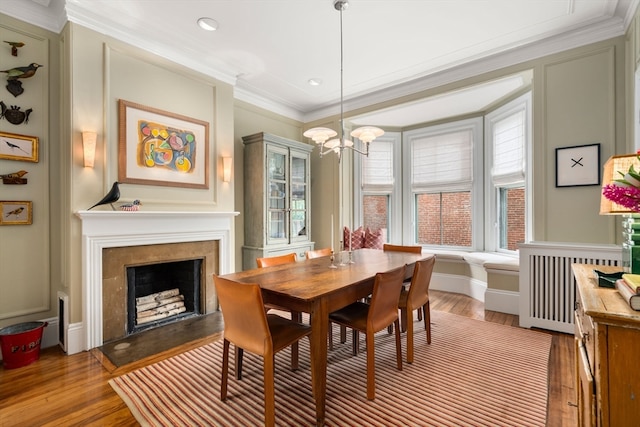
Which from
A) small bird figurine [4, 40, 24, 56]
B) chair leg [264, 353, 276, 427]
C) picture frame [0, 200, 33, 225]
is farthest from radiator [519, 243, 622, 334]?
small bird figurine [4, 40, 24, 56]

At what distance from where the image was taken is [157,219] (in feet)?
9.96

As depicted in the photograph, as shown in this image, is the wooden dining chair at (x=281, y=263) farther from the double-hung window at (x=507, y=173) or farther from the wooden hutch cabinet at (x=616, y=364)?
the double-hung window at (x=507, y=173)

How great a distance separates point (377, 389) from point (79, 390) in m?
2.04

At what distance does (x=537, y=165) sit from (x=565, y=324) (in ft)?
5.36

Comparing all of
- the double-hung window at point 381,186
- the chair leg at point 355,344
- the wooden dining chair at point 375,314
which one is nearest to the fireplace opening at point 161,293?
the chair leg at point 355,344

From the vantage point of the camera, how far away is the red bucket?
91.0 inches

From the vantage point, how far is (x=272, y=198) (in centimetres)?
428

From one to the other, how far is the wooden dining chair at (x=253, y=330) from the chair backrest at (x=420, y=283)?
947 mm

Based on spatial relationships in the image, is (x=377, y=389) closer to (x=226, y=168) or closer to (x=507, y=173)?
(x=226, y=168)

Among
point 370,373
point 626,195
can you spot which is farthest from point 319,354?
point 626,195

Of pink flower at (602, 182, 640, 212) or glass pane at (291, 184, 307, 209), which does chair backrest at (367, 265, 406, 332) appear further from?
glass pane at (291, 184, 307, 209)

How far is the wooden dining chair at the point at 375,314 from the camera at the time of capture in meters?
1.91

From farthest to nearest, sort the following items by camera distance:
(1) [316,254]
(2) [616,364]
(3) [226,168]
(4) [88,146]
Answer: (3) [226,168], (1) [316,254], (4) [88,146], (2) [616,364]

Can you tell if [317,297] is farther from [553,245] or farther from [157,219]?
[553,245]
